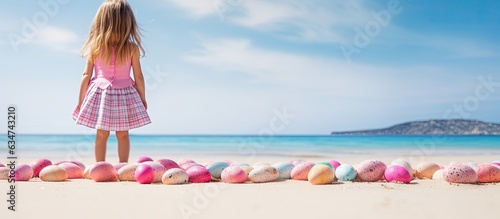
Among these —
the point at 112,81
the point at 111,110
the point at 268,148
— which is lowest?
the point at 268,148

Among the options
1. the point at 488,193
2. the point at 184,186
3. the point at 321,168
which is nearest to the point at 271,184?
the point at 321,168

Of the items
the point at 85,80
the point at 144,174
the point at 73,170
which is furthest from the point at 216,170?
the point at 85,80

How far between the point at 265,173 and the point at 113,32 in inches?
109

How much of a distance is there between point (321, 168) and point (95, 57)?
3.30m

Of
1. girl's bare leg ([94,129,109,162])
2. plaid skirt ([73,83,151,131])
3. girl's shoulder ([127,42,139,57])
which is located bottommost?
girl's bare leg ([94,129,109,162])

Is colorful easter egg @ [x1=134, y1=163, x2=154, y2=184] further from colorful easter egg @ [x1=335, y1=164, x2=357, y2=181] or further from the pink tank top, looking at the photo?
colorful easter egg @ [x1=335, y1=164, x2=357, y2=181]

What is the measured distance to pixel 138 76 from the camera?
6109 millimetres

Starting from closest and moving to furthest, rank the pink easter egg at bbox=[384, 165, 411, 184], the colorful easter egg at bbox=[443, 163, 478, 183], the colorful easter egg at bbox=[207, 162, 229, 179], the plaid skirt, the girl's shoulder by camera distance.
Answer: the colorful easter egg at bbox=[443, 163, 478, 183] → the pink easter egg at bbox=[384, 165, 411, 184] → the colorful easter egg at bbox=[207, 162, 229, 179] → the plaid skirt → the girl's shoulder

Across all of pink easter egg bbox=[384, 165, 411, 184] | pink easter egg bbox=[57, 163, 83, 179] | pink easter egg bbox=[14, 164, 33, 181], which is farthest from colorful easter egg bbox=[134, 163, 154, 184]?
pink easter egg bbox=[384, 165, 411, 184]

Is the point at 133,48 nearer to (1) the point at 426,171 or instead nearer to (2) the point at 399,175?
(2) the point at 399,175

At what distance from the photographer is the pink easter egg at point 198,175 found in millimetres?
4699

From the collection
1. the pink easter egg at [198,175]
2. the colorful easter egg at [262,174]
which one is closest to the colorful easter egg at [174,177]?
the pink easter egg at [198,175]

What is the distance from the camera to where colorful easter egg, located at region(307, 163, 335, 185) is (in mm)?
4406

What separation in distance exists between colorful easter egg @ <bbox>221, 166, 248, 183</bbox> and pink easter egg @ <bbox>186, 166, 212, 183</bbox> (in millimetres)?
176
